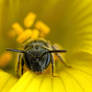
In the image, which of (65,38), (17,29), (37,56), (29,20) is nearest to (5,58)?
(17,29)

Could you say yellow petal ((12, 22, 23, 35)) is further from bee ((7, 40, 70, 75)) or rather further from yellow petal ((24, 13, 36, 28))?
bee ((7, 40, 70, 75))

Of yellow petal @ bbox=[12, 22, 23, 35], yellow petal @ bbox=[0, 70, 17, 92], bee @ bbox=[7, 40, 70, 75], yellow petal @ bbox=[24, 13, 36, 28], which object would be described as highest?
yellow petal @ bbox=[24, 13, 36, 28]

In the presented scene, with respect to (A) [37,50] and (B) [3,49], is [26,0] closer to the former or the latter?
(B) [3,49]

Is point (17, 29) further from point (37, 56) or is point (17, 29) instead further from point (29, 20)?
point (37, 56)

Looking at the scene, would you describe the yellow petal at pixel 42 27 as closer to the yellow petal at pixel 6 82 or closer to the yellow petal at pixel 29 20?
the yellow petal at pixel 29 20

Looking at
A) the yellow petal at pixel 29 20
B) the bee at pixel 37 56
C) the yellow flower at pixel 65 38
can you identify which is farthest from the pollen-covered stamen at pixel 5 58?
the bee at pixel 37 56

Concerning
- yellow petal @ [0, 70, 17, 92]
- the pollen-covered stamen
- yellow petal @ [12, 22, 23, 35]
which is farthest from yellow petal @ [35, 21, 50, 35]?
yellow petal @ [0, 70, 17, 92]

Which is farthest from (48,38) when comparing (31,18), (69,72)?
(69,72)
